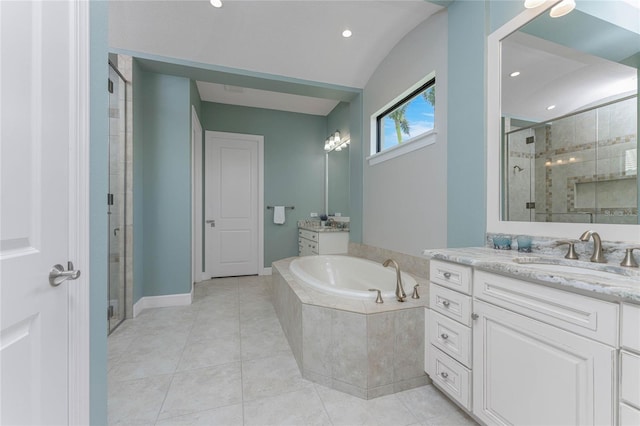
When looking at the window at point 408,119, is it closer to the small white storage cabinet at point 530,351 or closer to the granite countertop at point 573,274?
the granite countertop at point 573,274

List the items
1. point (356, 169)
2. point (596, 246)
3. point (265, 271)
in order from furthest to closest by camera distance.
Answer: point (265, 271), point (356, 169), point (596, 246)

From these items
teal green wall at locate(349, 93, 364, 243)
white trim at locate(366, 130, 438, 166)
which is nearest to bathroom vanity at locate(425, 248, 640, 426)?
white trim at locate(366, 130, 438, 166)

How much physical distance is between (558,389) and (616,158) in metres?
1.02

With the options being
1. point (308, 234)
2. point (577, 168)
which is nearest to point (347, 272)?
point (308, 234)

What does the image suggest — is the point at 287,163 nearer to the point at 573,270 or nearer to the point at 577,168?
the point at 577,168

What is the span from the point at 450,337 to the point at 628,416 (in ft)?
2.20

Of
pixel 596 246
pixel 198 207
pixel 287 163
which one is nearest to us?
pixel 596 246

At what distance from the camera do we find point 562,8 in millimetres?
1319

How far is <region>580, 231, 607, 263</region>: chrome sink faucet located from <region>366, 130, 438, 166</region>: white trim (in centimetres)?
118

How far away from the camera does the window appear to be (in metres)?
2.24

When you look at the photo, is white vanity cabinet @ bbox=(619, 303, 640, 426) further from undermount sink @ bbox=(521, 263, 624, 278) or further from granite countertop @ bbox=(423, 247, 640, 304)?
undermount sink @ bbox=(521, 263, 624, 278)

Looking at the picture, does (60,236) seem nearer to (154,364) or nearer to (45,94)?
(45,94)

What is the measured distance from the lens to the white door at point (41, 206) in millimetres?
630

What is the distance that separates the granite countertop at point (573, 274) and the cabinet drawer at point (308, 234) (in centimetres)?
230
